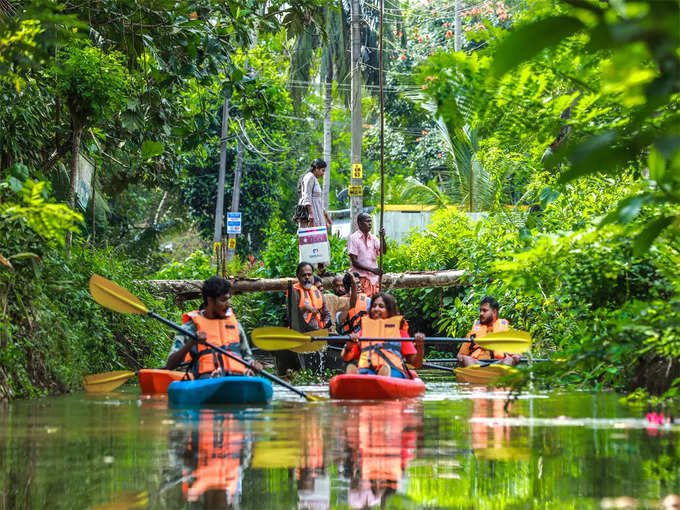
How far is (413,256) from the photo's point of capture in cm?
1980

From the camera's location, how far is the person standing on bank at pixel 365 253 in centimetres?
1583

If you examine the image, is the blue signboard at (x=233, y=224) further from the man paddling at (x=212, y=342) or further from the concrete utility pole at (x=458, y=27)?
the man paddling at (x=212, y=342)

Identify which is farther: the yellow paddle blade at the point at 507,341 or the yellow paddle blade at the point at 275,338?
the yellow paddle blade at the point at 275,338

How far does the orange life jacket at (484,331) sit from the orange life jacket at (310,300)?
2.54 meters

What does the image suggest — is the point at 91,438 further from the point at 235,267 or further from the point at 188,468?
the point at 235,267

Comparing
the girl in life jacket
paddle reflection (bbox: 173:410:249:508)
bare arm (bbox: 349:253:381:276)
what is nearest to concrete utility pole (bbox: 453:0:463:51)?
bare arm (bbox: 349:253:381:276)

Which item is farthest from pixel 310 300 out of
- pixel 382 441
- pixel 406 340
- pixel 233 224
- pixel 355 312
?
pixel 233 224

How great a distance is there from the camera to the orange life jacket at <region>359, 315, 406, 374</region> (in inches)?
443

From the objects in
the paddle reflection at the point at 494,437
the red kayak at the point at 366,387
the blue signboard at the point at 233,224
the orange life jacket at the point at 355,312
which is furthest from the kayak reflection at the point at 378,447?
the blue signboard at the point at 233,224

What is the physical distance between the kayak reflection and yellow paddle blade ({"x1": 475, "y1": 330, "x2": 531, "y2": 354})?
6.57ft

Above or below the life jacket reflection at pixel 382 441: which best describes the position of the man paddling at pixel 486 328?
above

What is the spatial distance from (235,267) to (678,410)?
17485 mm

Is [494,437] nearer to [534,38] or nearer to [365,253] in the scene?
[534,38]

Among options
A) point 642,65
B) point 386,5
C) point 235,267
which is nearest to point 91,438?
point 642,65
